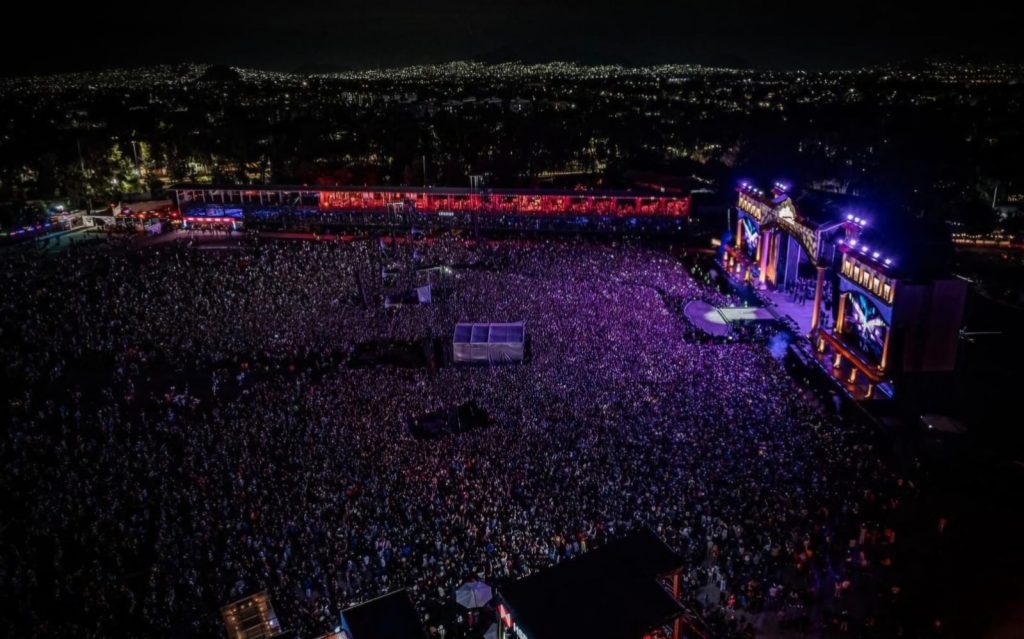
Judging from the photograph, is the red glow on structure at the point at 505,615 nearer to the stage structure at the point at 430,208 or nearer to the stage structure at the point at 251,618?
the stage structure at the point at 251,618

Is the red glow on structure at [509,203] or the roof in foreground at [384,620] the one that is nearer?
the roof in foreground at [384,620]

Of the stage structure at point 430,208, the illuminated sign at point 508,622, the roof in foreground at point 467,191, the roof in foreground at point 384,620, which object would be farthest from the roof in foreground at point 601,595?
the roof in foreground at point 467,191

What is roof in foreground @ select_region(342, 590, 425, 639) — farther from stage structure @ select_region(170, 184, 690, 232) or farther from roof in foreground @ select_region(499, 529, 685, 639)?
stage structure @ select_region(170, 184, 690, 232)

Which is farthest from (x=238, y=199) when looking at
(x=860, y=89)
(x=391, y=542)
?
(x=860, y=89)

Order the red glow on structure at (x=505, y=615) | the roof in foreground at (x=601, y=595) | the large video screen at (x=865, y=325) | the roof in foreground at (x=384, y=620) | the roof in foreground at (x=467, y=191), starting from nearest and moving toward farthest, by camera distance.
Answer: the roof in foreground at (x=601, y=595), the red glow on structure at (x=505, y=615), the roof in foreground at (x=384, y=620), the large video screen at (x=865, y=325), the roof in foreground at (x=467, y=191)

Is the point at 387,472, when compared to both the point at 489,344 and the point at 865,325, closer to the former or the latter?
the point at 489,344

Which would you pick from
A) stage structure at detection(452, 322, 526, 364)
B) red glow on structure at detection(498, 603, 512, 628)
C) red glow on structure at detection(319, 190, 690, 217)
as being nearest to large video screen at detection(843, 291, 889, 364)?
stage structure at detection(452, 322, 526, 364)

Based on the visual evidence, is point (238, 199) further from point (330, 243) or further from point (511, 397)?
point (511, 397)
